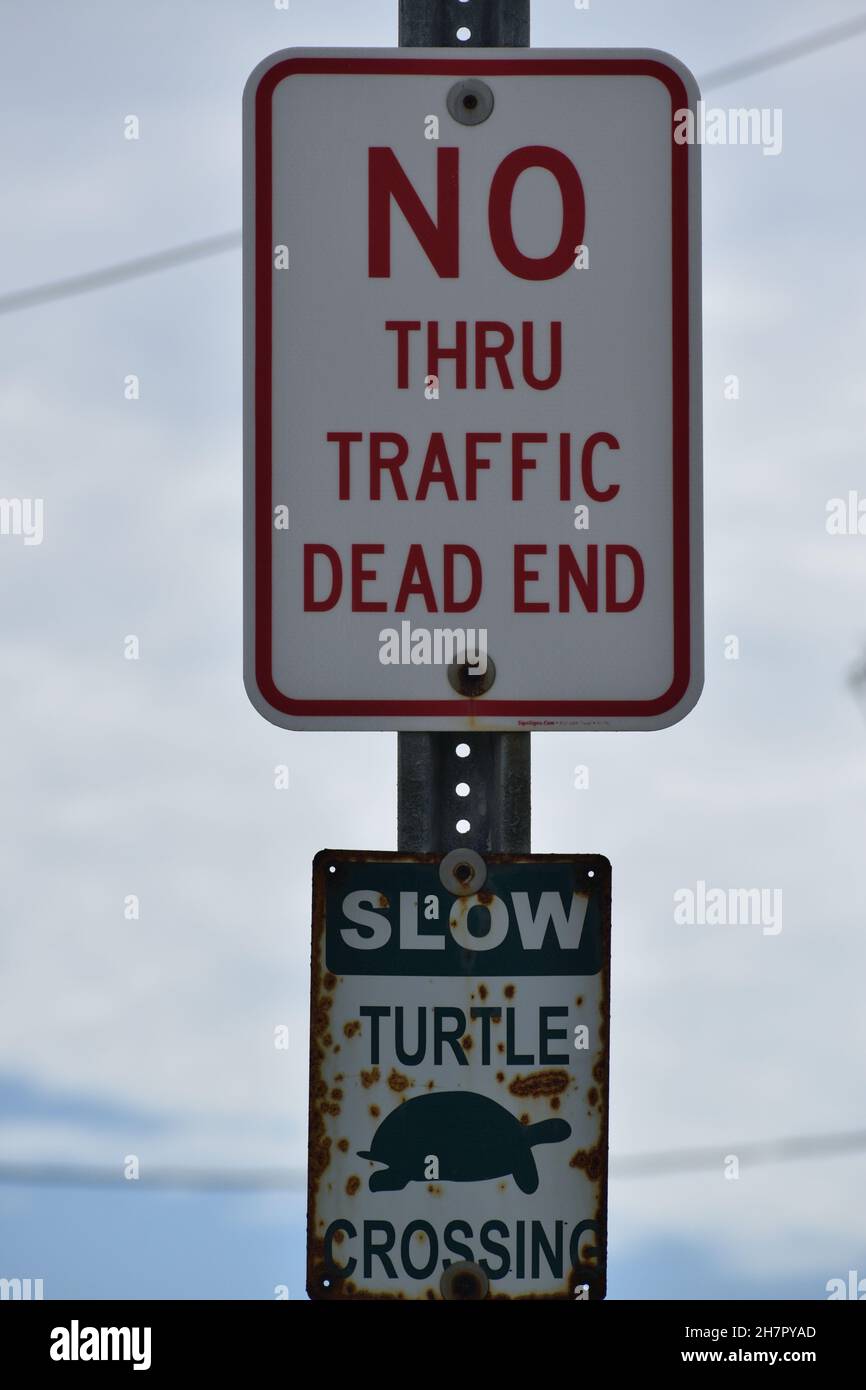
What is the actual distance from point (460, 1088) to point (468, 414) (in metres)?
0.96

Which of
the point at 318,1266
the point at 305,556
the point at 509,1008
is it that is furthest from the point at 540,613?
the point at 318,1266

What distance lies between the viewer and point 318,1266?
2.57 m

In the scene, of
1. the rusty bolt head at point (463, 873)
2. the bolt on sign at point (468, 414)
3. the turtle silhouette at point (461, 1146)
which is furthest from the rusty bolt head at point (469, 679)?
the turtle silhouette at point (461, 1146)

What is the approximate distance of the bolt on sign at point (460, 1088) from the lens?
2557 mm

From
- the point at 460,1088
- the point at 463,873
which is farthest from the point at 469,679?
the point at 460,1088

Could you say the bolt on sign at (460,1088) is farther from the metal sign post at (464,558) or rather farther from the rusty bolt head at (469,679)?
the rusty bolt head at (469,679)

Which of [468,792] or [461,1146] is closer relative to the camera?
[461,1146]

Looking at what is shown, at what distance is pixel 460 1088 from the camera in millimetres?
2561

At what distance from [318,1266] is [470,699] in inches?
32.6

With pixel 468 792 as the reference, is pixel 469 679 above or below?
above

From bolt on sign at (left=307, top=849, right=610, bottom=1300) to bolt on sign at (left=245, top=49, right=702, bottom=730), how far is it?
0.93 feet

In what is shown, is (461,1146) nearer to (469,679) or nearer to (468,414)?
(469,679)
